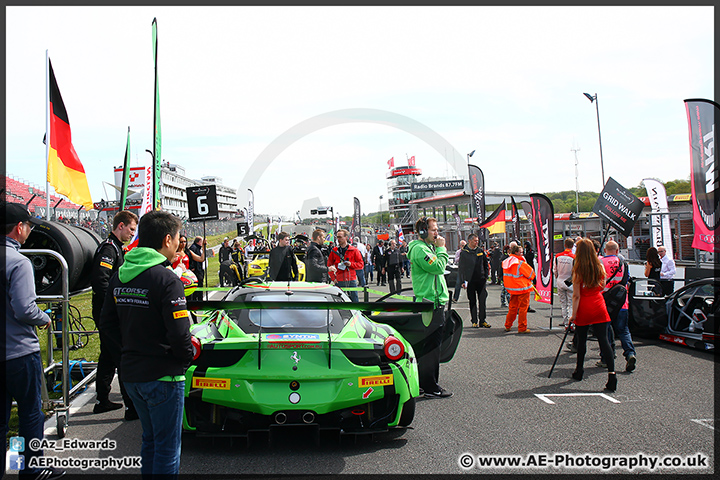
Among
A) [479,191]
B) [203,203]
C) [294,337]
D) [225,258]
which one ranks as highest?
[479,191]

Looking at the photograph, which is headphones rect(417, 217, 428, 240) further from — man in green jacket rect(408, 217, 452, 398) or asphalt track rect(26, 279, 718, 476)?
asphalt track rect(26, 279, 718, 476)

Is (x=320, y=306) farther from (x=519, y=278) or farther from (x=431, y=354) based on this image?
(x=519, y=278)

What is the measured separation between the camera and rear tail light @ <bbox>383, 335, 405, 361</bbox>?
4246mm

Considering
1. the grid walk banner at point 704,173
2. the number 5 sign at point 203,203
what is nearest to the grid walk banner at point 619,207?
the grid walk banner at point 704,173

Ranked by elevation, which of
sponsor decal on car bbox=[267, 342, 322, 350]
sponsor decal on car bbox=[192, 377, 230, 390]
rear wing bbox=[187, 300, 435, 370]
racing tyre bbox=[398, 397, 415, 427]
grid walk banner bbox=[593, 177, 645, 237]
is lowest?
racing tyre bbox=[398, 397, 415, 427]

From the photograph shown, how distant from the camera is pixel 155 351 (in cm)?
302

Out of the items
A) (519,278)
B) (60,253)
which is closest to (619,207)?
(519,278)

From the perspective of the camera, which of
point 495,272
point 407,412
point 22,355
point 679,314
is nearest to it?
point 22,355

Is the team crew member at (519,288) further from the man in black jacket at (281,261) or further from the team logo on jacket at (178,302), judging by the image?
the team logo on jacket at (178,302)

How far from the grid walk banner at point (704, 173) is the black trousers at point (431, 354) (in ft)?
21.8

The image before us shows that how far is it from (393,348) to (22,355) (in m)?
2.64

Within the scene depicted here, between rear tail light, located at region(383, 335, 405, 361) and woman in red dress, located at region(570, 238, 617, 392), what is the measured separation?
9.92 feet

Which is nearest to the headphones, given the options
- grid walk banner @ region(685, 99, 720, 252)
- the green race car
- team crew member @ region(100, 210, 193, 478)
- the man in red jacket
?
the green race car

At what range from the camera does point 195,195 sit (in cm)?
1164
